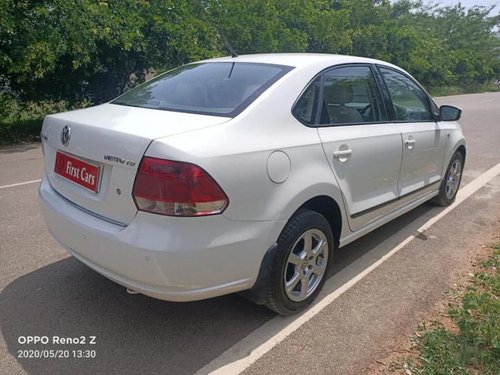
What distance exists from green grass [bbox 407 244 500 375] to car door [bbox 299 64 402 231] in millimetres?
935

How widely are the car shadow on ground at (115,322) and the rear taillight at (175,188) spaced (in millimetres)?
876

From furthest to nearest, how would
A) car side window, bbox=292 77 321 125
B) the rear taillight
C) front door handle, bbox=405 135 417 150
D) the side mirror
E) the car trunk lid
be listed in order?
the side mirror, front door handle, bbox=405 135 417 150, car side window, bbox=292 77 321 125, the car trunk lid, the rear taillight

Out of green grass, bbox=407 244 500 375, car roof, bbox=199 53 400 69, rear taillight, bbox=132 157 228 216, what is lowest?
green grass, bbox=407 244 500 375

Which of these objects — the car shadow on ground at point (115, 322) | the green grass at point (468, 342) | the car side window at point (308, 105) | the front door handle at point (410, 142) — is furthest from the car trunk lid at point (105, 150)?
the front door handle at point (410, 142)

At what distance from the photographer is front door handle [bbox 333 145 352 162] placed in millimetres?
2924

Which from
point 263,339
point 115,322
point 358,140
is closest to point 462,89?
point 358,140

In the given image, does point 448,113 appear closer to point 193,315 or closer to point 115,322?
point 193,315

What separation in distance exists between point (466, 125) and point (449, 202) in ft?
28.9

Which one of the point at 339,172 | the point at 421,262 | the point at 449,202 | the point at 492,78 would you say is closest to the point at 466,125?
the point at 449,202

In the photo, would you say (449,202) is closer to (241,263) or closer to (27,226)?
(241,263)

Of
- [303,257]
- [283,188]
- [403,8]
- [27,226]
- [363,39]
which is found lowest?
[27,226]

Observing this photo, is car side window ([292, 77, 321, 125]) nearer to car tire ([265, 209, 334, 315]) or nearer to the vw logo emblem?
car tire ([265, 209, 334, 315])

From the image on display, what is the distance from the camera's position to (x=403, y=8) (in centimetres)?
3406

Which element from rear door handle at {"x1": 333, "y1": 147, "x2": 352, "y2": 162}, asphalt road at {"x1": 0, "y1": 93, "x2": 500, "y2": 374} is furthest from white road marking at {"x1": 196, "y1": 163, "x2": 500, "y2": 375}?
rear door handle at {"x1": 333, "y1": 147, "x2": 352, "y2": 162}
